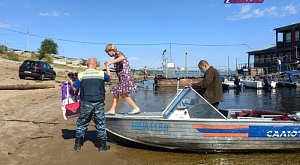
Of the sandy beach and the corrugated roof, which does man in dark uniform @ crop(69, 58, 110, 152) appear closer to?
the sandy beach

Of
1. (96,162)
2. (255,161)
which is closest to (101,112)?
(96,162)

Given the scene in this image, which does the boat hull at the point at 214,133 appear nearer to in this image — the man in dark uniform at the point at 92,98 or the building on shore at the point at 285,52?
the man in dark uniform at the point at 92,98

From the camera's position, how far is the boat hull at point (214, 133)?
20.6ft

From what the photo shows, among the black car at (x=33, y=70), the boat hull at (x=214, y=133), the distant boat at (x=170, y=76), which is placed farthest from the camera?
the distant boat at (x=170, y=76)

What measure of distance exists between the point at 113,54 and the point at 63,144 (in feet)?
7.74

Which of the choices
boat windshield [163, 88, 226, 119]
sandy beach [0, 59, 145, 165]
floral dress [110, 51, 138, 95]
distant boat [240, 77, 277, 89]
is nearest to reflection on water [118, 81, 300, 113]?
sandy beach [0, 59, 145, 165]

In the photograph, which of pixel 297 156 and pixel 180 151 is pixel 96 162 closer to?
pixel 180 151

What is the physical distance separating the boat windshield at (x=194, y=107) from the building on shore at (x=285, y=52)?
36806mm

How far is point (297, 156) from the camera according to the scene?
6.37 m

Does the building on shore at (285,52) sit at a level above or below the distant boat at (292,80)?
above

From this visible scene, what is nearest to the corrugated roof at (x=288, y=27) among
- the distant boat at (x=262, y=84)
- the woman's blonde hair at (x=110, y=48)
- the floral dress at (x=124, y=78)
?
the distant boat at (x=262, y=84)

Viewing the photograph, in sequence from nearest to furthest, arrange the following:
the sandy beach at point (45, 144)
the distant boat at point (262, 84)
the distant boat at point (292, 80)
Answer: the sandy beach at point (45, 144) → the distant boat at point (262, 84) → the distant boat at point (292, 80)

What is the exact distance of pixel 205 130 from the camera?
6.29 metres

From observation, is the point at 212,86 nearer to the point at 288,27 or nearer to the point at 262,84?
the point at 262,84
